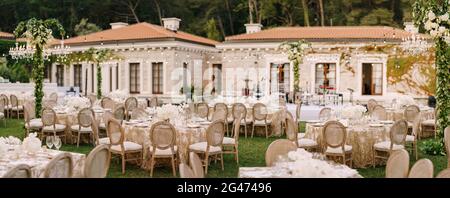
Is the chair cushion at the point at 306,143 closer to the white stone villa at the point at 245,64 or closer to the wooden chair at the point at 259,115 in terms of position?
the wooden chair at the point at 259,115

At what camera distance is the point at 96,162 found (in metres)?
5.35

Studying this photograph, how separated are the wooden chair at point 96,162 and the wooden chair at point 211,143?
2.62 m

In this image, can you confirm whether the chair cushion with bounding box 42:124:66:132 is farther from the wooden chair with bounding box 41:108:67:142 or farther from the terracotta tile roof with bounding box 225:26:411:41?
the terracotta tile roof with bounding box 225:26:411:41

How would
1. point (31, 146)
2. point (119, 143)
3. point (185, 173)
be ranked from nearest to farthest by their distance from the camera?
point (185, 173)
point (31, 146)
point (119, 143)

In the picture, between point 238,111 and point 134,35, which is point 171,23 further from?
point 238,111

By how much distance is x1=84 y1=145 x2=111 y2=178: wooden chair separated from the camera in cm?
515

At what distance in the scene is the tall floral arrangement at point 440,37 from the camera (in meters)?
9.23

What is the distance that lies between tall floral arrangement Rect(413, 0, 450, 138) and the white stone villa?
11453 mm

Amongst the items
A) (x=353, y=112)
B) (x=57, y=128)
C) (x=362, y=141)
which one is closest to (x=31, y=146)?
(x=57, y=128)

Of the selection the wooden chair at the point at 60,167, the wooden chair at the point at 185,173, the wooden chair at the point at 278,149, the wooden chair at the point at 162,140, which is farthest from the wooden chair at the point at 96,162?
the wooden chair at the point at 162,140

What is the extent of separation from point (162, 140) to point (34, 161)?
253 cm

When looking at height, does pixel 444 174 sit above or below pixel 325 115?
below

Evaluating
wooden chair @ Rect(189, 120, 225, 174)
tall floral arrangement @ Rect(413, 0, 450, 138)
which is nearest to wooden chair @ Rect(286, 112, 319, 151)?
wooden chair @ Rect(189, 120, 225, 174)

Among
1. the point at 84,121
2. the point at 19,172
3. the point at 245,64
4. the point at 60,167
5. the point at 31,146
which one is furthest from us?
the point at 245,64
